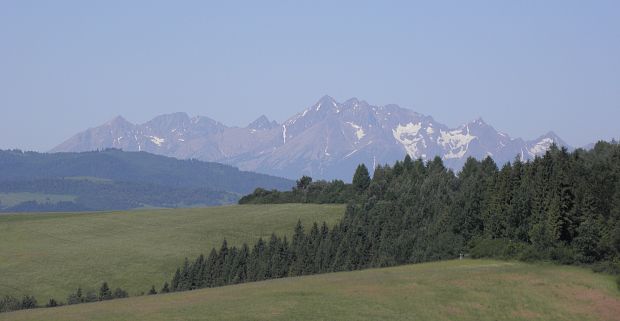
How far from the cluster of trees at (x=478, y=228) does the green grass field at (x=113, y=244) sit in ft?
30.3

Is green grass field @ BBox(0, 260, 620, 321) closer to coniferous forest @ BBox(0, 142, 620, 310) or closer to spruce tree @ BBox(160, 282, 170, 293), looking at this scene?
coniferous forest @ BBox(0, 142, 620, 310)

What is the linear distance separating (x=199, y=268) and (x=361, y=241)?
25289 mm

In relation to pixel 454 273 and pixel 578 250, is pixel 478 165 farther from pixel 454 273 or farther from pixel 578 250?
pixel 454 273

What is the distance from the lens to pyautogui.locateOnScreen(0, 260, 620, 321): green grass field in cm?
6675

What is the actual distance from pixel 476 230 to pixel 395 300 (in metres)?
48.2

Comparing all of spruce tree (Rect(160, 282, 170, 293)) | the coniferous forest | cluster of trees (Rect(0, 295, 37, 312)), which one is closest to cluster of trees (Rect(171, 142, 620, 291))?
the coniferous forest

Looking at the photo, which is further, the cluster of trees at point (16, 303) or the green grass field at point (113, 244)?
the green grass field at point (113, 244)

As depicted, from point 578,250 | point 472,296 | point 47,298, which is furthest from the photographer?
point 47,298

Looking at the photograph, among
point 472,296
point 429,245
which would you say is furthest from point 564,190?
point 472,296

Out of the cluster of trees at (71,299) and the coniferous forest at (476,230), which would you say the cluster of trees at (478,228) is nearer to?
the coniferous forest at (476,230)

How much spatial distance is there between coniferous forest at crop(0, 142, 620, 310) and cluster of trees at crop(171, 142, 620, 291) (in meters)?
0.13

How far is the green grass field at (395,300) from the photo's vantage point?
66.8 metres

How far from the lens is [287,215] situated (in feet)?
612

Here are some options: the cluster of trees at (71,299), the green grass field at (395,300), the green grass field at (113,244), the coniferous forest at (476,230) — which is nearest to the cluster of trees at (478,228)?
the coniferous forest at (476,230)
